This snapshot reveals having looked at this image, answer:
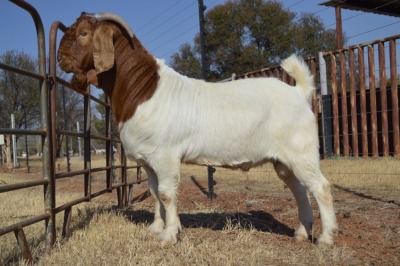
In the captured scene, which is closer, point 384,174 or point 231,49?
point 384,174

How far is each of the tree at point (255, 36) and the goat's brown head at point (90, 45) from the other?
80.7ft

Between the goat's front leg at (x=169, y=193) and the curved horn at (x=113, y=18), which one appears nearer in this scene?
the goat's front leg at (x=169, y=193)

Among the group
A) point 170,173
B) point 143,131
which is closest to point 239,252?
point 170,173

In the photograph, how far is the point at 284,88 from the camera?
5.34 metres

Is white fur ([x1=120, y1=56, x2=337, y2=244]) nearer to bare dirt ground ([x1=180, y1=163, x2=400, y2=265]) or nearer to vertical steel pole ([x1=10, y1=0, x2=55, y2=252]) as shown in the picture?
bare dirt ground ([x1=180, y1=163, x2=400, y2=265])

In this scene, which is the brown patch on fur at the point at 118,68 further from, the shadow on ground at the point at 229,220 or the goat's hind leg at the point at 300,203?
the shadow on ground at the point at 229,220

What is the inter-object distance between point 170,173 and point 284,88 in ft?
5.42

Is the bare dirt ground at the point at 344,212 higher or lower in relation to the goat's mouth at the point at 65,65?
lower

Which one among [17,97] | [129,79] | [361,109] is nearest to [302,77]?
[129,79]

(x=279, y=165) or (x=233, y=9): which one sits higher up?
(x=233, y=9)

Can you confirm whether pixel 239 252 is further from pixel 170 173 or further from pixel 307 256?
pixel 170 173

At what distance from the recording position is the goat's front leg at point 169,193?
4.86m

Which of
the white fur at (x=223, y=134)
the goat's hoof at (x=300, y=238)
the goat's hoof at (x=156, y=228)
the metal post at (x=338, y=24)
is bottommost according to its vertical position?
the goat's hoof at (x=300, y=238)

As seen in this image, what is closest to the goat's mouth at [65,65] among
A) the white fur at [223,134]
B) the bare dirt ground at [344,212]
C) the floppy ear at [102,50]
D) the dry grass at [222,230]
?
the floppy ear at [102,50]
